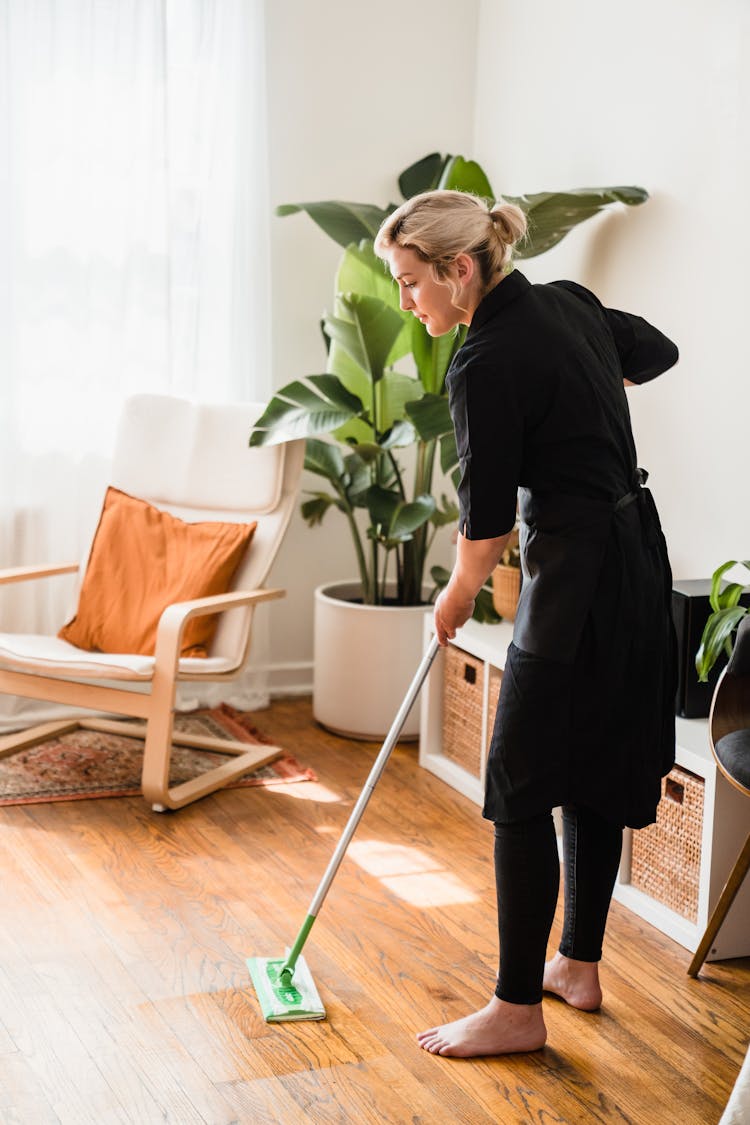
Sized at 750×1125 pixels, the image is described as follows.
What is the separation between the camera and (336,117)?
3.96m

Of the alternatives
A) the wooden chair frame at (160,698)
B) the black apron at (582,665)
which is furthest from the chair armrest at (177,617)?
the black apron at (582,665)

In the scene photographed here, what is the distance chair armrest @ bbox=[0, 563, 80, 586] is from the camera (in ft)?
11.0

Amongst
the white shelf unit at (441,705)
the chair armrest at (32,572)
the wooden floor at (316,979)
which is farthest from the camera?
the chair armrest at (32,572)

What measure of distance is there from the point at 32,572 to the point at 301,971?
1505mm

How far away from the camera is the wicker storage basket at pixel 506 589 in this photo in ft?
11.0

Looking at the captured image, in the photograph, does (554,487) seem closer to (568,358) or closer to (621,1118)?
(568,358)

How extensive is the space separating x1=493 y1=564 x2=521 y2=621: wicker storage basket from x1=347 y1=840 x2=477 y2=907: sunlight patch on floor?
0.73 m

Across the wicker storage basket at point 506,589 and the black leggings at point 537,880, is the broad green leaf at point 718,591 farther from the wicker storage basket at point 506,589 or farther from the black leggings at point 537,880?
the wicker storage basket at point 506,589

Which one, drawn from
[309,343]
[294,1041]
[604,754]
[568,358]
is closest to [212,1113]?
[294,1041]

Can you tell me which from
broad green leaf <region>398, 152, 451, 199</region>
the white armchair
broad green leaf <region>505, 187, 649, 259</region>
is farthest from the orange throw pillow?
broad green leaf <region>398, 152, 451, 199</region>

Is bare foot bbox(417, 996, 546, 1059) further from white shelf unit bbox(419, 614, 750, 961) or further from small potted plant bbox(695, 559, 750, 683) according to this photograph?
small potted plant bbox(695, 559, 750, 683)

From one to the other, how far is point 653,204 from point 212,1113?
7.56 feet

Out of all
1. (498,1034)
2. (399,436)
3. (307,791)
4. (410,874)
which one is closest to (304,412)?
(399,436)

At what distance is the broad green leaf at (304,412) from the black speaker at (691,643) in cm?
110
